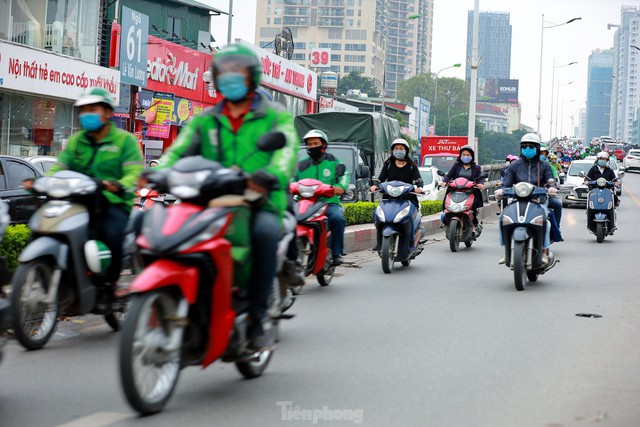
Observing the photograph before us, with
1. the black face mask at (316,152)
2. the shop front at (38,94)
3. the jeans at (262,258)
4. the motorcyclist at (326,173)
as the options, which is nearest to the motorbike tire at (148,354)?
the jeans at (262,258)

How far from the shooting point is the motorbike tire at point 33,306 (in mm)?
6574

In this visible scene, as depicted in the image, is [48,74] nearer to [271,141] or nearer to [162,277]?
[271,141]

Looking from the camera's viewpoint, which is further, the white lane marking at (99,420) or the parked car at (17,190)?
the parked car at (17,190)

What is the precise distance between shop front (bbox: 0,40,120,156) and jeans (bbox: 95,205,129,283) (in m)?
18.0

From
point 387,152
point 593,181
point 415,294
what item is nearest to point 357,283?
point 415,294

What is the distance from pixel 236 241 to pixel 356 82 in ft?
451

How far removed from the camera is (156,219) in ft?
16.6

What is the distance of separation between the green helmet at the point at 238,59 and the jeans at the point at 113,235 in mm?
1968

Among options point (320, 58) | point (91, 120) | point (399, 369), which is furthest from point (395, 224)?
point (320, 58)

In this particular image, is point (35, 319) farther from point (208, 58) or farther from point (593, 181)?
point (208, 58)

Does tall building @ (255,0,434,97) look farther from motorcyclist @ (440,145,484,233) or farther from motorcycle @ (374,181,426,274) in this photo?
motorcycle @ (374,181,426,274)

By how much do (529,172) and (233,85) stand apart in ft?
23.9

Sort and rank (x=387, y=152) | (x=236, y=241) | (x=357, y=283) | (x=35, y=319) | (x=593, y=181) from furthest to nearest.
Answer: (x=387, y=152) < (x=593, y=181) < (x=357, y=283) < (x=35, y=319) < (x=236, y=241)

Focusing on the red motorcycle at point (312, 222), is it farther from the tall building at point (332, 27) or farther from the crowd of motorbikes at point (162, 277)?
the tall building at point (332, 27)
